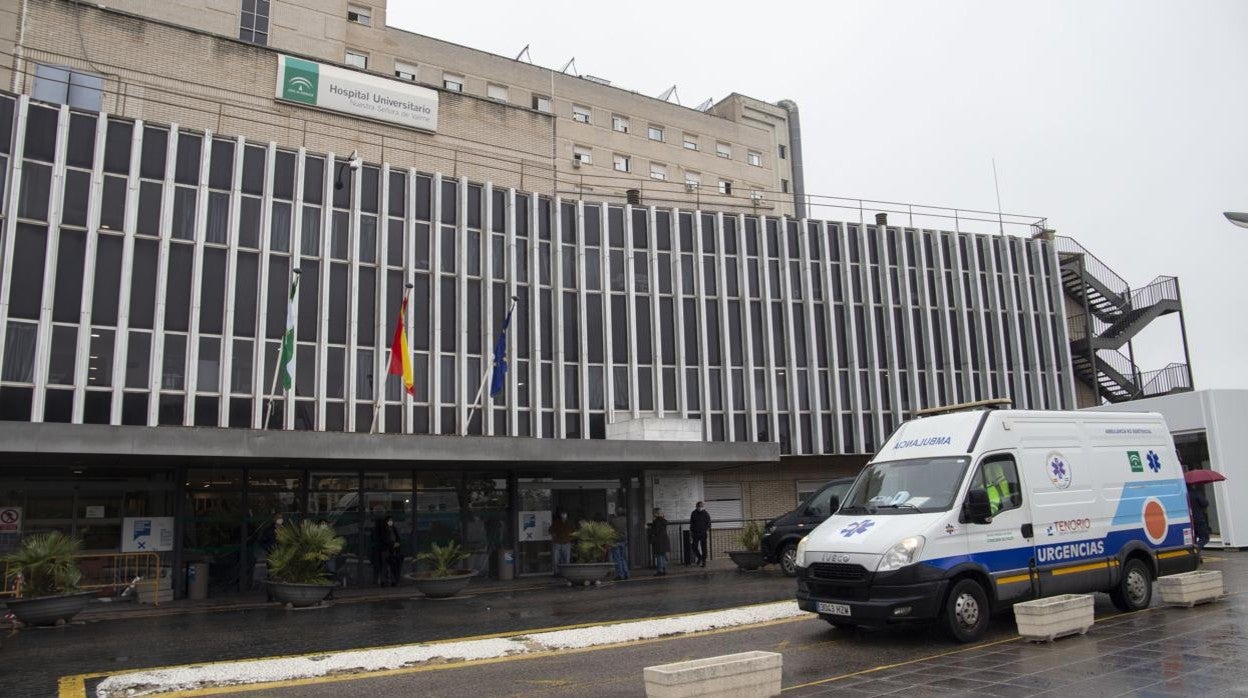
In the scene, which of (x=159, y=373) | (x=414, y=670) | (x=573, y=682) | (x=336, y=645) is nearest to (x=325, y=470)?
(x=159, y=373)

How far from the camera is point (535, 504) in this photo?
23141 mm

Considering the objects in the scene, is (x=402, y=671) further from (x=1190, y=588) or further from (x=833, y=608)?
(x=1190, y=588)

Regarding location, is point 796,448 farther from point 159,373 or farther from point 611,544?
point 159,373

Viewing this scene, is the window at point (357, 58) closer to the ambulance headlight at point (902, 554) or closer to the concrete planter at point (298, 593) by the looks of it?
the concrete planter at point (298, 593)

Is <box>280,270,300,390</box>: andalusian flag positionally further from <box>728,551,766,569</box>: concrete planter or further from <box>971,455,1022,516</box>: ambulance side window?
<box>971,455,1022,516</box>: ambulance side window

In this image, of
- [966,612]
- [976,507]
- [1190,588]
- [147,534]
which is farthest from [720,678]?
[147,534]

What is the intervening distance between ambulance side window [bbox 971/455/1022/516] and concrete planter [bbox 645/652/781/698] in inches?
167

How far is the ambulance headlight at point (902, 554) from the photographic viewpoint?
9984mm

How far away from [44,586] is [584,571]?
10230 millimetres

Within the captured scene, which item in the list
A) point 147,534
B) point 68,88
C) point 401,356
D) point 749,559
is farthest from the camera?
point 68,88

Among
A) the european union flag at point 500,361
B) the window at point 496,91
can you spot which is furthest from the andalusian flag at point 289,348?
the window at point 496,91

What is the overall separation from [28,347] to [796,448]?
75.2 feet

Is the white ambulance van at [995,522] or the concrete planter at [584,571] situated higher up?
the white ambulance van at [995,522]

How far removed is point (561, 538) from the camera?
22.4 metres
